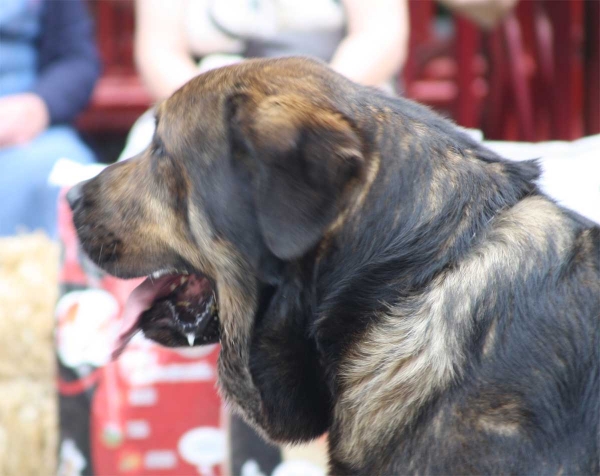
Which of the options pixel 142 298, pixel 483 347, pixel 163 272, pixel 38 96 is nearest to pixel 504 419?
pixel 483 347

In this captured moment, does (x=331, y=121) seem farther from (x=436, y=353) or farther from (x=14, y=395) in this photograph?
(x=14, y=395)

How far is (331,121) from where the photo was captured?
164cm

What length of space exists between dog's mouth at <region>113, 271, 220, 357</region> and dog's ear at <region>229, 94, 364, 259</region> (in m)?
0.42

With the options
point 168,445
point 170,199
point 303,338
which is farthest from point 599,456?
point 168,445

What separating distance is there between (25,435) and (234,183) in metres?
1.39

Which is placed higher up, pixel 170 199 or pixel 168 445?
pixel 170 199

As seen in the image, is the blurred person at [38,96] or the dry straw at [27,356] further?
the blurred person at [38,96]

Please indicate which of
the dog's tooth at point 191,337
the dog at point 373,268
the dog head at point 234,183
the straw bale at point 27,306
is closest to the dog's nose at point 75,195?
the dog head at point 234,183

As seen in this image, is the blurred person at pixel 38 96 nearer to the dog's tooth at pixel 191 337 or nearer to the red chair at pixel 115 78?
the dog's tooth at pixel 191 337

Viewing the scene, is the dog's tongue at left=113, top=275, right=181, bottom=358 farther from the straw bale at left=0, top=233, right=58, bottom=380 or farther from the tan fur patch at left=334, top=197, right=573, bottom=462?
the straw bale at left=0, top=233, right=58, bottom=380

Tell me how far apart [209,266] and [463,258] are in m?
0.56

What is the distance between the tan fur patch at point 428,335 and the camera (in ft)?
5.24

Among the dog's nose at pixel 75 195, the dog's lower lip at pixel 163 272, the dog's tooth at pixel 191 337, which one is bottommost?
the dog's tooth at pixel 191 337

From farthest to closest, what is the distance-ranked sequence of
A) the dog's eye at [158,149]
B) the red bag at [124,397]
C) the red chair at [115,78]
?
the red chair at [115,78] → the red bag at [124,397] → the dog's eye at [158,149]
